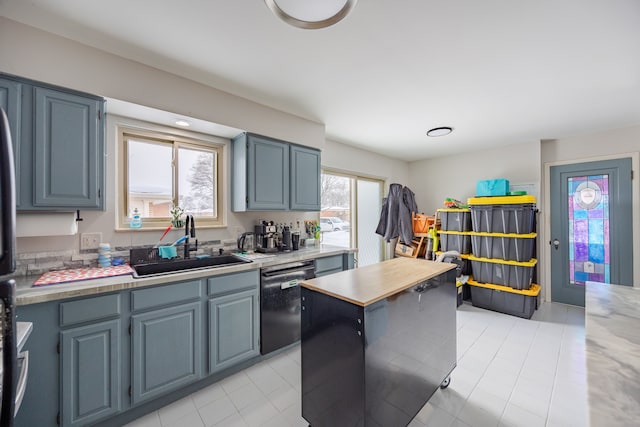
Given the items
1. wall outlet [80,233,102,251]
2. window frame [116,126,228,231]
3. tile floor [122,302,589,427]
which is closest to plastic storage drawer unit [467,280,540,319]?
tile floor [122,302,589,427]

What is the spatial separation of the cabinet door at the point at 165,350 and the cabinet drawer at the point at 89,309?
0.15m

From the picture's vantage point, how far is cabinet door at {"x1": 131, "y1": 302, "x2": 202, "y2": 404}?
1.69 metres

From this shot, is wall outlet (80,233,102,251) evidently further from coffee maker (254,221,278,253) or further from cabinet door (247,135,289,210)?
coffee maker (254,221,278,253)

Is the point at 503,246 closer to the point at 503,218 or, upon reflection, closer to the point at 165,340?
the point at 503,218

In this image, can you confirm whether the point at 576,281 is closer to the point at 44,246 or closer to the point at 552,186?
the point at 552,186

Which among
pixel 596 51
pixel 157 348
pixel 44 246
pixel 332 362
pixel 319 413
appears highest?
pixel 596 51

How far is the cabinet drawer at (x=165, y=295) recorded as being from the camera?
1.68 m

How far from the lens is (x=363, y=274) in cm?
175

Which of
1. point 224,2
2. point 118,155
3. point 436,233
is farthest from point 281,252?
point 436,233

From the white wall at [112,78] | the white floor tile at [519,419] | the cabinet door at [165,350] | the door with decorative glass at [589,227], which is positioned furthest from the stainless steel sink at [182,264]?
the door with decorative glass at [589,227]

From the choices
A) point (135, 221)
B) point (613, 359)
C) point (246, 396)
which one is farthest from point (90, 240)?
point (613, 359)

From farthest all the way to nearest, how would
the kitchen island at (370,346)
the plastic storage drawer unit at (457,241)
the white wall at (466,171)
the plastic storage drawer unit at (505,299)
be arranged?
the white wall at (466,171)
the plastic storage drawer unit at (457,241)
the plastic storage drawer unit at (505,299)
the kitchen island at (370,346)

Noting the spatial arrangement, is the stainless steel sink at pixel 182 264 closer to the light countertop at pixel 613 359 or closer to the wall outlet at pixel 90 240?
the wall outlet at pixel 90 240

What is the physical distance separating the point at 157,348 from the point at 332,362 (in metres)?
1.27
